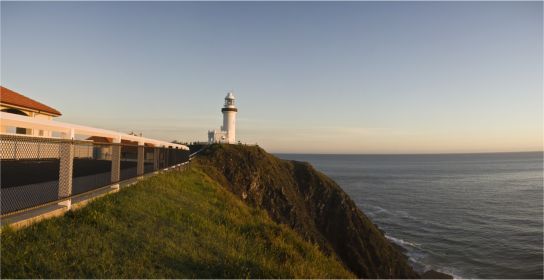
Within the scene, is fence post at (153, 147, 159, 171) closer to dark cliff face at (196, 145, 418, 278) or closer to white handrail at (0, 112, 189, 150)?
white handrail at (0, 112, 189, 150)

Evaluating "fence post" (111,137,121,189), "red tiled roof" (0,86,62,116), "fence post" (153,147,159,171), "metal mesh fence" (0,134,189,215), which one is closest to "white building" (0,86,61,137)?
"red tiled roof" (0,86,62,116)

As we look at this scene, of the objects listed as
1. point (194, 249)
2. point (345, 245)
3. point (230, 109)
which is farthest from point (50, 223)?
point (230, 109)

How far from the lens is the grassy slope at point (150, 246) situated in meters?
4.60

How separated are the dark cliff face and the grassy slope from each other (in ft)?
56.4

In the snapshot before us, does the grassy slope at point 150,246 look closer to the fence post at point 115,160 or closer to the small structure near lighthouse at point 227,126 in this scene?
the fence post at point 115,160

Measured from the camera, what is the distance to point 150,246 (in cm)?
581

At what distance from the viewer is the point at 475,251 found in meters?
32.3

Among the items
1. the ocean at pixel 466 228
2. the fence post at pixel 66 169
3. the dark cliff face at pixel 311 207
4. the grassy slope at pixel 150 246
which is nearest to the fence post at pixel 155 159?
the grassy slope at pixel 150 246

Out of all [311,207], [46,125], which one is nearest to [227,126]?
[311,207]

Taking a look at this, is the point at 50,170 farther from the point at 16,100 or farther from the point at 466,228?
the point at 466,228

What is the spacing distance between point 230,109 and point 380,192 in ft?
127

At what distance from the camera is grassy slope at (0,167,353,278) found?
4.60 meters

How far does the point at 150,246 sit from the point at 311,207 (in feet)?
109

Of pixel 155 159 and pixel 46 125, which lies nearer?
pixel 46 125
